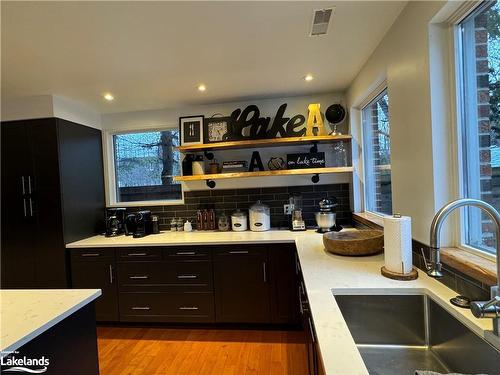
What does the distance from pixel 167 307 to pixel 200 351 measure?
0.57 meters

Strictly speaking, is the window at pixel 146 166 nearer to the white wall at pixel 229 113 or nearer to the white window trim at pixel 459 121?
the white wall at pixel 229 113

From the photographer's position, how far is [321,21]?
168 centimetres

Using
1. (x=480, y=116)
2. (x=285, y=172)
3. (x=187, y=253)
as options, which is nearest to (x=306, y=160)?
(x=285, y=172)

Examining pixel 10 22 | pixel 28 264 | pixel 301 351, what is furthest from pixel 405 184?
pixel 28 264

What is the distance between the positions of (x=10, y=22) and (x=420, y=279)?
8.44 ft

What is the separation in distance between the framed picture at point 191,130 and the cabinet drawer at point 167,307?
1.61 meters

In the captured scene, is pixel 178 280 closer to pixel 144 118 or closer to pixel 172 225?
pixel 172 225

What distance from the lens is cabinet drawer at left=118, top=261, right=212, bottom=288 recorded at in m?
2.69

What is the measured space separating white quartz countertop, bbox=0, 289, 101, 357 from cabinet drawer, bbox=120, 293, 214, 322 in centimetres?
141

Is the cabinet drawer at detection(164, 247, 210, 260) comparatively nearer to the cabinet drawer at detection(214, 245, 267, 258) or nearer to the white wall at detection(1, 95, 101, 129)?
the cabinet drawer at detection(214, 245, 267, 258)

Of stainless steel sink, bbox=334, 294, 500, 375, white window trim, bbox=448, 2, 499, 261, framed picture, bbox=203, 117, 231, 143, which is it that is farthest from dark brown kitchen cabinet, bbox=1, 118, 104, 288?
white window trim, bbox=448, 2, 499, 261

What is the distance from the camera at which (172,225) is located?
11.0 feet

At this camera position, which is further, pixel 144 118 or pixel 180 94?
pixel 144 118

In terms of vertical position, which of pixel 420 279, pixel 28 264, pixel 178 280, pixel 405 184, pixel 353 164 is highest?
pixel 353 164
